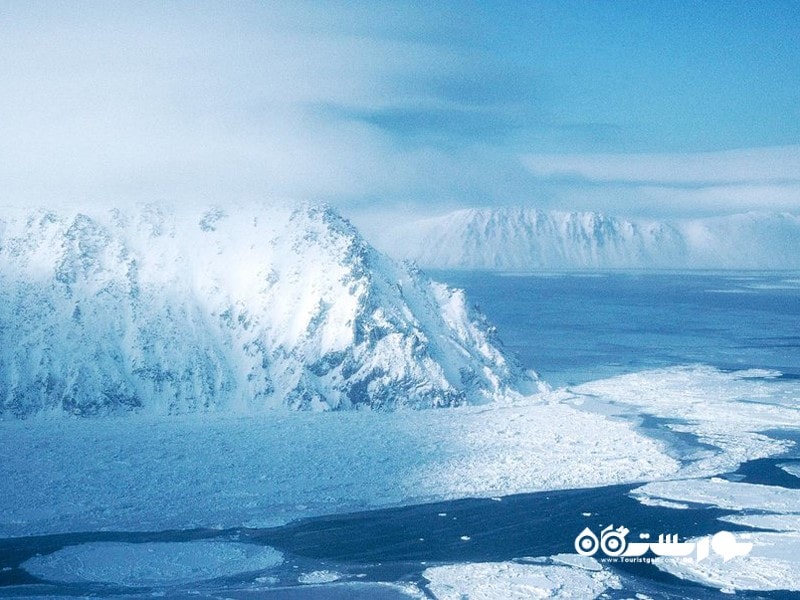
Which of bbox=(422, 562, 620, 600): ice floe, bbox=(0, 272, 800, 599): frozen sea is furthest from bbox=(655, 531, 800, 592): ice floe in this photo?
bbox=(422, 562, 620, 600): ice floe

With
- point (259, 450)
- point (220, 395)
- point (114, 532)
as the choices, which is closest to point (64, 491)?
point (114, 532)

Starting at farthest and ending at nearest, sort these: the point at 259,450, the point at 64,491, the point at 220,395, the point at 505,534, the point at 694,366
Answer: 1. the point at 694,366
2. the point at 220,395
3. the point at 259,450
4. the point at 64,491
5. the point at 505,534

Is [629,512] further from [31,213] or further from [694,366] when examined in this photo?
[31,213]

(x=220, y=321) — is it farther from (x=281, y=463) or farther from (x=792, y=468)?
(x=792, y=468)

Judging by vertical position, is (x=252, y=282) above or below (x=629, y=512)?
above

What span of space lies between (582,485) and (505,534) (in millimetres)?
12569

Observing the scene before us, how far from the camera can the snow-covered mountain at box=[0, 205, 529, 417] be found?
3285 inches

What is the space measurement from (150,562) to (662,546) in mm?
30854

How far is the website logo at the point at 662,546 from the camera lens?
4516cm

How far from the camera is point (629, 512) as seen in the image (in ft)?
171

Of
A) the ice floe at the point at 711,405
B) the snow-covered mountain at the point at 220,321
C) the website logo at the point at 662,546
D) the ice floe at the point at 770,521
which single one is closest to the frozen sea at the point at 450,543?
the ice floe at the point at 770,521

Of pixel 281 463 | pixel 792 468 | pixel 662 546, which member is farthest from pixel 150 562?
pixel 792 468

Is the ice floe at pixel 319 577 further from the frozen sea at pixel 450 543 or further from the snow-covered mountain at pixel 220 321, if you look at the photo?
the snow-covered mountain at pixel 220 321

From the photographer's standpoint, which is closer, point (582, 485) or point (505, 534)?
point (505, 534)
